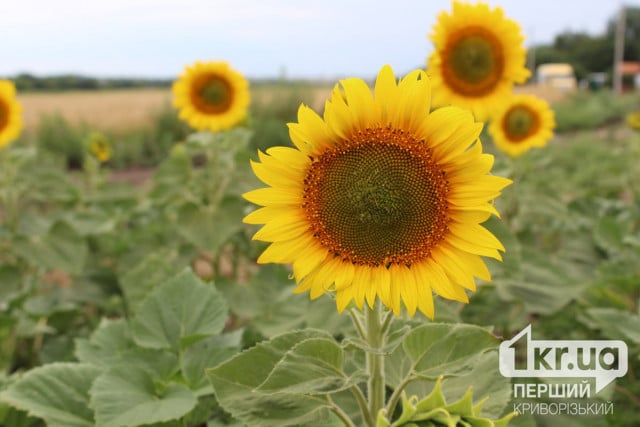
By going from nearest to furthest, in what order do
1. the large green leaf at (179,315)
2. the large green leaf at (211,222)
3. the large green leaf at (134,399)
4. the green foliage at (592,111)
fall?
the large green leaf at (134,399), the large green leaf at (179,315), the large green leaf at (211,222), the green foliage at (592,111)

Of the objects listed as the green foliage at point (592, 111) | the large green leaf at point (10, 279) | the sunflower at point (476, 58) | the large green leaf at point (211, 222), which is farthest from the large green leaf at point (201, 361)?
the green foliage at point (592, 111)

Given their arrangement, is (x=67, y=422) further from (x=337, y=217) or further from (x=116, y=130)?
(x=116, y=130)

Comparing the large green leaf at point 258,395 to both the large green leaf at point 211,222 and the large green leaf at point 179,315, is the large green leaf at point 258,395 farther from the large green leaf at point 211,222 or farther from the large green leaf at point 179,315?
the large green leaf at point 211,222

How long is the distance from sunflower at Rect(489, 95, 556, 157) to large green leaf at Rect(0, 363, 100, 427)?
216cm

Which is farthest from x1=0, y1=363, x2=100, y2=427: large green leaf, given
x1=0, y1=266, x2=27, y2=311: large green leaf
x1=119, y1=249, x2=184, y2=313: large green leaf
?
x1=0, y1=266, x2=27, y2=311: large green leaf

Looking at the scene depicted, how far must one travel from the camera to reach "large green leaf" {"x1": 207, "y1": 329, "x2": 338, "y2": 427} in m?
1.04

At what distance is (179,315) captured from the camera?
1.44m

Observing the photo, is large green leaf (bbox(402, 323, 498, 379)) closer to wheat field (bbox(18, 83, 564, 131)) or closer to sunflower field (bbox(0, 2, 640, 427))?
sunflower field (bbox(0, 2, 640, 427))

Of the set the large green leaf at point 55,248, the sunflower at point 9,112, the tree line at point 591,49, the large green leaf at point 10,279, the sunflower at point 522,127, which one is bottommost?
the large green leaf at point 10,279

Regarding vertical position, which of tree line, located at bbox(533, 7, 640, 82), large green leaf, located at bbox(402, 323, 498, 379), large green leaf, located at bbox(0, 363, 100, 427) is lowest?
large green leaf, located at bbox(0, 363, 100, 427)

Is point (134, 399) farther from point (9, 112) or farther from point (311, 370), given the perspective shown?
point (9, 112)

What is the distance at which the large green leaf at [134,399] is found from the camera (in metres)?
1.14

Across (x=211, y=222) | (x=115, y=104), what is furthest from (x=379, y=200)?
(x=115, y=104)

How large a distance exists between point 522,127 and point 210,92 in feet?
5.16
